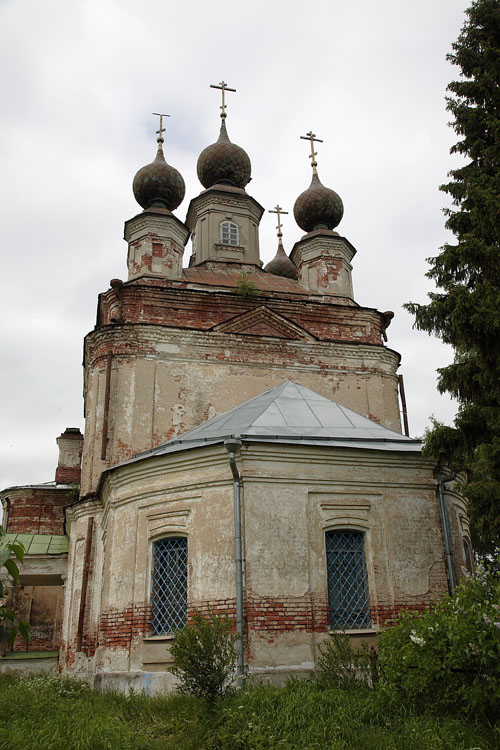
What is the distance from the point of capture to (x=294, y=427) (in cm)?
1072

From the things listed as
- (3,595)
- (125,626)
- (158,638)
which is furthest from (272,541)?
(3,595)

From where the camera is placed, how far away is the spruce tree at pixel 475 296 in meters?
8.65

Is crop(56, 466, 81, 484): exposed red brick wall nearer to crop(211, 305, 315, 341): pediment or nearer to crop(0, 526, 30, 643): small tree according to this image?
crop(211, 305, 315, 341): pediment

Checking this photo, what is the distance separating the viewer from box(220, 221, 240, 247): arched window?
775 inches

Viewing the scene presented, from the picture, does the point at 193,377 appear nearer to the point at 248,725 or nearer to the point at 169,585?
the point at 169,585

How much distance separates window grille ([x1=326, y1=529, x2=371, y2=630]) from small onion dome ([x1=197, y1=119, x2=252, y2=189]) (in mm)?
13765

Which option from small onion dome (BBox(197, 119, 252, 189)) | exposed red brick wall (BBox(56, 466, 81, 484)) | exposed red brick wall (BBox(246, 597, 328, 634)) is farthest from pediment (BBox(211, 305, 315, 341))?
exposed red brick wall (BBox(56, 466, 81, 484))

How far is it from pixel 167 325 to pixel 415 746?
36.4 ft

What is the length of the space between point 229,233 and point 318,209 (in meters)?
2.65

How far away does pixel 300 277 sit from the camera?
19188 mm

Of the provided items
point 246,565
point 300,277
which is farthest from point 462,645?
point 300,277

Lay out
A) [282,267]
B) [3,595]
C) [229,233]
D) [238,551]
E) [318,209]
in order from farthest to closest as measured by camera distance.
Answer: [282,267] < [229,233] < [318,209] < [238,551] < [3,595]

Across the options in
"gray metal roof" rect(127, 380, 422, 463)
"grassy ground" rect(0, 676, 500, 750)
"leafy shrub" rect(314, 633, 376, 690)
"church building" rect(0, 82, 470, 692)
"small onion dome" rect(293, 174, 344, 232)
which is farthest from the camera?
"small onion dome" rect(293, 174, 344, 232)

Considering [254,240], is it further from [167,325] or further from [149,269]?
[167,325]
